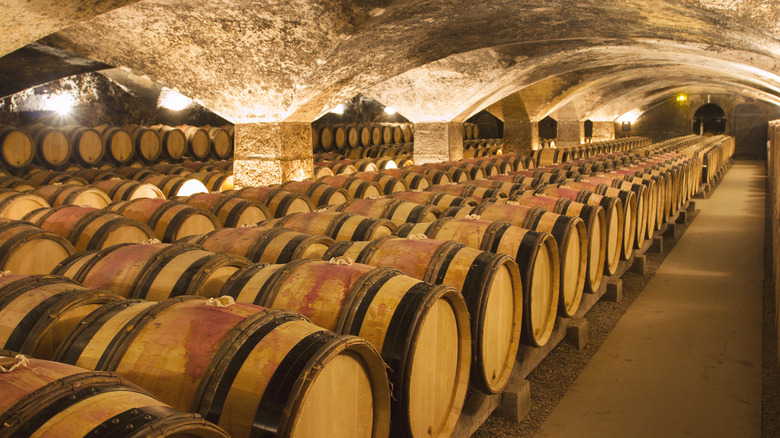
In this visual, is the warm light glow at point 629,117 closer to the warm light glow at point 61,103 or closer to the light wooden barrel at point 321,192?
the warm light glow at point 61,103

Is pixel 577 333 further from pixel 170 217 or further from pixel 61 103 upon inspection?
pixel 61 103

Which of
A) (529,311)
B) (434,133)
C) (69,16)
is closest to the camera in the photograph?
(529,311)

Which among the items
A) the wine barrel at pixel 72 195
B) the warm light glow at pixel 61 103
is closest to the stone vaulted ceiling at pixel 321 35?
the wine barrel at pixel 72 195

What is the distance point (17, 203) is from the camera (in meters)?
4.42

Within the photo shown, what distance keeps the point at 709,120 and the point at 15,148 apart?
3095 centimetres

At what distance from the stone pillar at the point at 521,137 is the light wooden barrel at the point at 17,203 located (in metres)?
13.1

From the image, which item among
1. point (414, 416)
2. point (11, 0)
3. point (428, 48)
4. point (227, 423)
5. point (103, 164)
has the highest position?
point (428, 48)

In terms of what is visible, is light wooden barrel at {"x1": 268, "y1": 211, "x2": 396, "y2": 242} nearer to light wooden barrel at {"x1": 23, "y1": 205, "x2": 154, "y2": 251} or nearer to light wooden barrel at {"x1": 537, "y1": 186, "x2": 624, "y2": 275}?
light wooden barrel at {"x1": 23, "y1": 205, "x2": 154, "y2": 251}

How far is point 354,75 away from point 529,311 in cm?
530

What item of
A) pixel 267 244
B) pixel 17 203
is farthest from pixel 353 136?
pixel 267 244

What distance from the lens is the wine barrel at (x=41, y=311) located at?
6.04 ft

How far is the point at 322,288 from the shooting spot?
7.15ft

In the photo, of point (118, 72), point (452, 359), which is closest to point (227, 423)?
point (452, 359)

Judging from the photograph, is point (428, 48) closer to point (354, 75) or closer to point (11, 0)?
point (354, 75)
